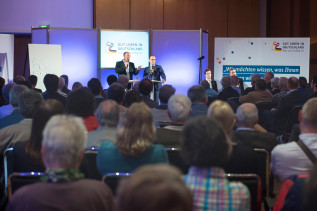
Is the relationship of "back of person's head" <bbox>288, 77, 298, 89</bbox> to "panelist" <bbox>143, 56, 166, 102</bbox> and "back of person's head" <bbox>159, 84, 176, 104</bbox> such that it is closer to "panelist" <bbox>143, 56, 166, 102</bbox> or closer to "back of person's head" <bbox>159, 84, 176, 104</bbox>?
"back of person's head" <bbox>159, 84, 176, 104</bbox>

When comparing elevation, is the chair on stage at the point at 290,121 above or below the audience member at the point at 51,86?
below

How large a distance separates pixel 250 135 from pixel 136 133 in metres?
1.19

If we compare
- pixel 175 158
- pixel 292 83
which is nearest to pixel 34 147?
pixel 175 158

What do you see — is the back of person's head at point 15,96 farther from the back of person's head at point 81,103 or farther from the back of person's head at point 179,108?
the back of person's head at point 179,108

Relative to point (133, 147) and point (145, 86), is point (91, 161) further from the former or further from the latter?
point (145, 86)

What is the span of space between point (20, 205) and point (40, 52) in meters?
8.95

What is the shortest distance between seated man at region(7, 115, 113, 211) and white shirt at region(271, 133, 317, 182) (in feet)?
4.53

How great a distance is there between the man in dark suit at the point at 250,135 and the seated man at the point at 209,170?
1.49 m

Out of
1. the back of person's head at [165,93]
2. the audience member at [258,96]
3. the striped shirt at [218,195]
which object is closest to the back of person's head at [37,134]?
the striped shirt at [218,195]

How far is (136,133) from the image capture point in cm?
266

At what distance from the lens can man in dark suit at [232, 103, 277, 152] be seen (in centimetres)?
348

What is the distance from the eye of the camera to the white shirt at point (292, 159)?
9.10ft

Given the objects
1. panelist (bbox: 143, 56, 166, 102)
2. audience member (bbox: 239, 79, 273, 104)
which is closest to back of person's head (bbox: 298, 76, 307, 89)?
audience member (bbox: 239, 79, 273, 104)

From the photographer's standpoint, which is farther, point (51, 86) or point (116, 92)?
point (51, 86)
